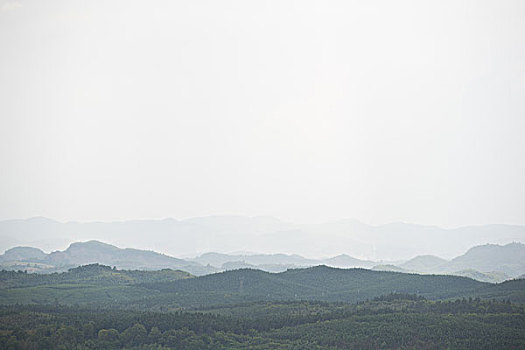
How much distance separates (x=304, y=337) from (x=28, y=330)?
200 ft

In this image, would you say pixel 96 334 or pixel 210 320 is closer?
pixel 96 334

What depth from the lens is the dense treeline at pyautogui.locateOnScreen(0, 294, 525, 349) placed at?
424ft

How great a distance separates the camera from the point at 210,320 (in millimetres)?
152500

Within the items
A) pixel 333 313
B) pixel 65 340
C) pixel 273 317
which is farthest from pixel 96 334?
pixel 333 313

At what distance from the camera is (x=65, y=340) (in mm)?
129375

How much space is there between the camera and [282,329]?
147m

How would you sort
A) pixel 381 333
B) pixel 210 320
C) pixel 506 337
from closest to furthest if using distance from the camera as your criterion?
pixel 506 337
pixel 381 333
pixel 210 320

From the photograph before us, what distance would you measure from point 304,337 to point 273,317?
23102 mm

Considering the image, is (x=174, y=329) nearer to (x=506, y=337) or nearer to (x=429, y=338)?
(x=429, y=338)

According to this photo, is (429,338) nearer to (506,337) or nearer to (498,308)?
(506,337)

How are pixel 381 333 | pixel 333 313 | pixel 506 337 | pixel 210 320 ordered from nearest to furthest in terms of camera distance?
pixel 506 337, pixel 381 333, pixel 210 320, pixel 333 313

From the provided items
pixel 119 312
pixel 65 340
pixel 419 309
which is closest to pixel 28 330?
pixel 65 340

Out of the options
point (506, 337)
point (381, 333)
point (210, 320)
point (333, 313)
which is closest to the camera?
point (506, 337)

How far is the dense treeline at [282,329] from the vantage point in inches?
5089
